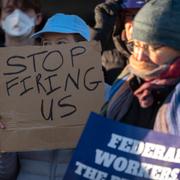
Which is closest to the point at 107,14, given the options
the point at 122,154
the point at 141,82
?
the point at 141,82

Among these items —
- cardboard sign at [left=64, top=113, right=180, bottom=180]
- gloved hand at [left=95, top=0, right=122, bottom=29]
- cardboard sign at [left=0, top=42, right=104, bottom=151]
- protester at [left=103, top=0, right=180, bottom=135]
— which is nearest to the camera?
cardboard sign at [left=64, top=113, right=180, bottom=180]

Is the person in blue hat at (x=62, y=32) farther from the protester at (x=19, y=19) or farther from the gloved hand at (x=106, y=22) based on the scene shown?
the gloved hand at (x=106, y=22)

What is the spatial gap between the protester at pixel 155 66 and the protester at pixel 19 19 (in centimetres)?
101

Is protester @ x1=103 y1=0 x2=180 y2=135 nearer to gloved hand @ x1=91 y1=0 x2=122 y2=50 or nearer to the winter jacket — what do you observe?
the winter jacket

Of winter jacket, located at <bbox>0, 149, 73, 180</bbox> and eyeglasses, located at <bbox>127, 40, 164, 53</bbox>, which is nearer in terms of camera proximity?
eyeglasses, located at <bbox>127, 40, 164, 53</bbox>

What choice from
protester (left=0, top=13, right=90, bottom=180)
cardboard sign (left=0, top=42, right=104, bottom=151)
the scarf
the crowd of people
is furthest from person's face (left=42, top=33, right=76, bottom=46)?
the scarf

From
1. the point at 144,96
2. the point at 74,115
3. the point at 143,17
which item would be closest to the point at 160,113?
the point at 144,96

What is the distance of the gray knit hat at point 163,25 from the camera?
2.06m

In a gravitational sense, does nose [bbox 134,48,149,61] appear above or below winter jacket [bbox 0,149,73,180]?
above

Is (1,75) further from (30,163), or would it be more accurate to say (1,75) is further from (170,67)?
(170,67)

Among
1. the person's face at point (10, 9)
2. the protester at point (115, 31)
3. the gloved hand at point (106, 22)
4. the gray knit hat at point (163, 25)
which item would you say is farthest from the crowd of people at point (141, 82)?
the gloved hand at point (106, 22)

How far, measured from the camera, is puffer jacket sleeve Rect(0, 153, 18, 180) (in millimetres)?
2512

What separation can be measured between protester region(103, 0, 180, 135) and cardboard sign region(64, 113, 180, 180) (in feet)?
0.29

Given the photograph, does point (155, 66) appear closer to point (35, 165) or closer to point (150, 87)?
point (150, 87)
